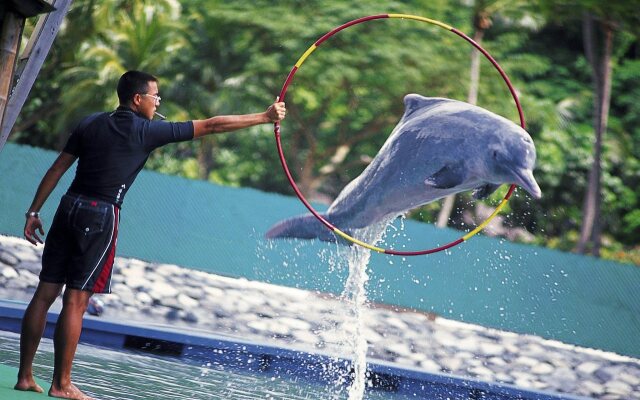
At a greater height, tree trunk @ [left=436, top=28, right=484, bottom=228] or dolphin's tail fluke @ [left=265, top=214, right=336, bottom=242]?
tree trunk @ [left=436, top=28, right=484, bottom=228]

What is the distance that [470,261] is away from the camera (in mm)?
17078

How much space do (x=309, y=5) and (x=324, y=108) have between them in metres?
2.92

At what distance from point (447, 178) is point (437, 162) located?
149 millimetres

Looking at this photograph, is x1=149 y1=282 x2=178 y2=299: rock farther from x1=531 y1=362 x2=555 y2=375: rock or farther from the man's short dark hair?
the man's short dark hair

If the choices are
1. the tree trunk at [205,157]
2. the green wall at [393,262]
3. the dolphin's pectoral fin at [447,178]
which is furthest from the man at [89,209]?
the tree trunk at [205,157]

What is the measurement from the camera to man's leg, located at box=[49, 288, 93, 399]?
5539 millimetres

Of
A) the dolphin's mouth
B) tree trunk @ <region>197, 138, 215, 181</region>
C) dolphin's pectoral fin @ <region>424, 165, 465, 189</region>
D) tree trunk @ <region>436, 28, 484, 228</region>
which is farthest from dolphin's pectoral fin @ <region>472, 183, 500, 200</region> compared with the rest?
tree trunk @ <region>197, 138, 215, 181</region>

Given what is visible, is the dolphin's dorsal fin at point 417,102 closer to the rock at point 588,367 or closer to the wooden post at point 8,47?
the wooden post at point 8,47

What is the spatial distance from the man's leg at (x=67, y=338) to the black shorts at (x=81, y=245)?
0.20ft

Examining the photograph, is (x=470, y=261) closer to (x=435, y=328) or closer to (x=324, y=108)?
(x=435, y=328)

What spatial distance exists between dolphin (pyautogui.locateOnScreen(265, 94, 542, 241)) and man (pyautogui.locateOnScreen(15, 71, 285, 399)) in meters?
1.72

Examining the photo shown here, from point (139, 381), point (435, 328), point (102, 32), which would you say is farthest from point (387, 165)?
point (102, 32)

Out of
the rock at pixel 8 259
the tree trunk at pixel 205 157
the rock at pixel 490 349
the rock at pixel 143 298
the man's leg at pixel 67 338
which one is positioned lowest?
the rock at pixel 143 298

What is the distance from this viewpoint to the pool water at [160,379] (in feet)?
24.0
